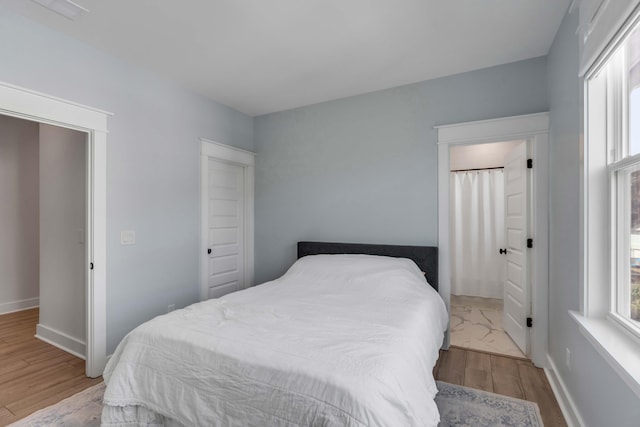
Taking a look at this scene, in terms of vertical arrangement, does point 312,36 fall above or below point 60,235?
above

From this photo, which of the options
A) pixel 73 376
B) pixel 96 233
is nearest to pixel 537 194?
pixel 96 233

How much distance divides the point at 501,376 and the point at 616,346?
130 centimetres

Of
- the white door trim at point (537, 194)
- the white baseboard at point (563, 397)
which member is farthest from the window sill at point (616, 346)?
the white door trim at point (537, 194)

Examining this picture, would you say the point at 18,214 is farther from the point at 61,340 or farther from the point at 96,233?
the point at 96,233

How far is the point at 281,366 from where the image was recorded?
1.30 m

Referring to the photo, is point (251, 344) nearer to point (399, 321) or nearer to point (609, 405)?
point (399, 321)

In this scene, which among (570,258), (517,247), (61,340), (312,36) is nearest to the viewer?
(570,258)

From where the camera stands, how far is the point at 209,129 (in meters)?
3.38

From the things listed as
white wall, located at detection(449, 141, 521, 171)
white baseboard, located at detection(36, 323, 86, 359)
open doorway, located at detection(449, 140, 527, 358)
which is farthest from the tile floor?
white baseboard, located at detection(36, 323, 86, 359)

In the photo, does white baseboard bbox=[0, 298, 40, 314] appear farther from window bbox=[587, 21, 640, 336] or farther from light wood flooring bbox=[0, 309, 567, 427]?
window bbox=[587, 21, 640, 336]

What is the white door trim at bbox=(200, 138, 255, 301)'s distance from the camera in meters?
3.29

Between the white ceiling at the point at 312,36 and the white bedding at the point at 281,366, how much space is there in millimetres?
1918

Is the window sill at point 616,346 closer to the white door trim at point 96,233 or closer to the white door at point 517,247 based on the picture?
the white door at point 517,247

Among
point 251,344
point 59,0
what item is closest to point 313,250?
point 251,344
